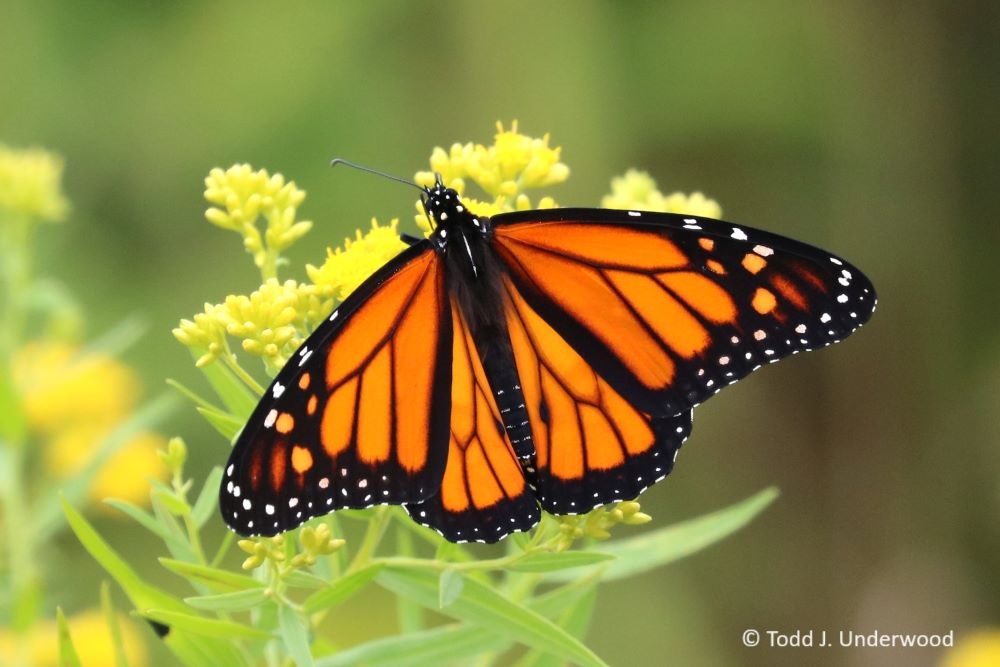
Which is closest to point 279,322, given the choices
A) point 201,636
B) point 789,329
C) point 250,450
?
point 250,450

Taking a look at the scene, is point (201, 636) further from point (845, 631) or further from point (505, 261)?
point (845, 631)

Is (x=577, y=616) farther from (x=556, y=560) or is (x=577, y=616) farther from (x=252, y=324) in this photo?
(x=252, y=324)

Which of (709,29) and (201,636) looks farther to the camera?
(709,29)

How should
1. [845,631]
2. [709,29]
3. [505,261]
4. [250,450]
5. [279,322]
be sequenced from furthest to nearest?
[709,29] < [845,631] < [505,261] < [279,322] < [250,450]

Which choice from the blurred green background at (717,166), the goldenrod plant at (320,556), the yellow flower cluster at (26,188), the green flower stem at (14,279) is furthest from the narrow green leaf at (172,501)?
the blurred green background at (717,166)

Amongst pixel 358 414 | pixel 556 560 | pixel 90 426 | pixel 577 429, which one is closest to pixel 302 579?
pixel 358 414

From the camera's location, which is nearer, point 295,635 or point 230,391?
point 295,635
